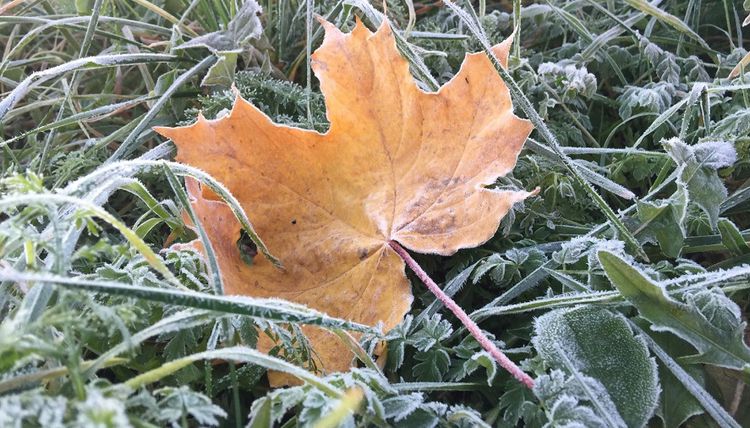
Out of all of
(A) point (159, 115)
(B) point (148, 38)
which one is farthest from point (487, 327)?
(B) point (148, 38)

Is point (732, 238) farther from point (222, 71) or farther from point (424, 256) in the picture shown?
point (222, 71)

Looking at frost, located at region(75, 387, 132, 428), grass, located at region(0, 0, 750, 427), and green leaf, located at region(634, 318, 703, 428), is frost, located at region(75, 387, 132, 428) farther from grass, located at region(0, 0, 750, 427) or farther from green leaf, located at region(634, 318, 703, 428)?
green leaf, located at region(634, 318, 703, 428)

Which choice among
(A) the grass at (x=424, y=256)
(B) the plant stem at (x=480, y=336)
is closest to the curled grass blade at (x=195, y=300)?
(A) the grass at (x=424, y=256)

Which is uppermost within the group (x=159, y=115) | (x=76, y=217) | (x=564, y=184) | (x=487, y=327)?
(x=76, y=217)

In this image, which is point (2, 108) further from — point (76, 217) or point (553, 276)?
point (553, 276)

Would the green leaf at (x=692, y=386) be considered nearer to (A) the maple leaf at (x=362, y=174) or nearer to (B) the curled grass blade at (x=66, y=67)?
(A) the maple leaf at (x=362, y=174)

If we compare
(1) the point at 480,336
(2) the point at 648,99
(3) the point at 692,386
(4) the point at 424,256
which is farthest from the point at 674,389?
(2) the point at 648,99
